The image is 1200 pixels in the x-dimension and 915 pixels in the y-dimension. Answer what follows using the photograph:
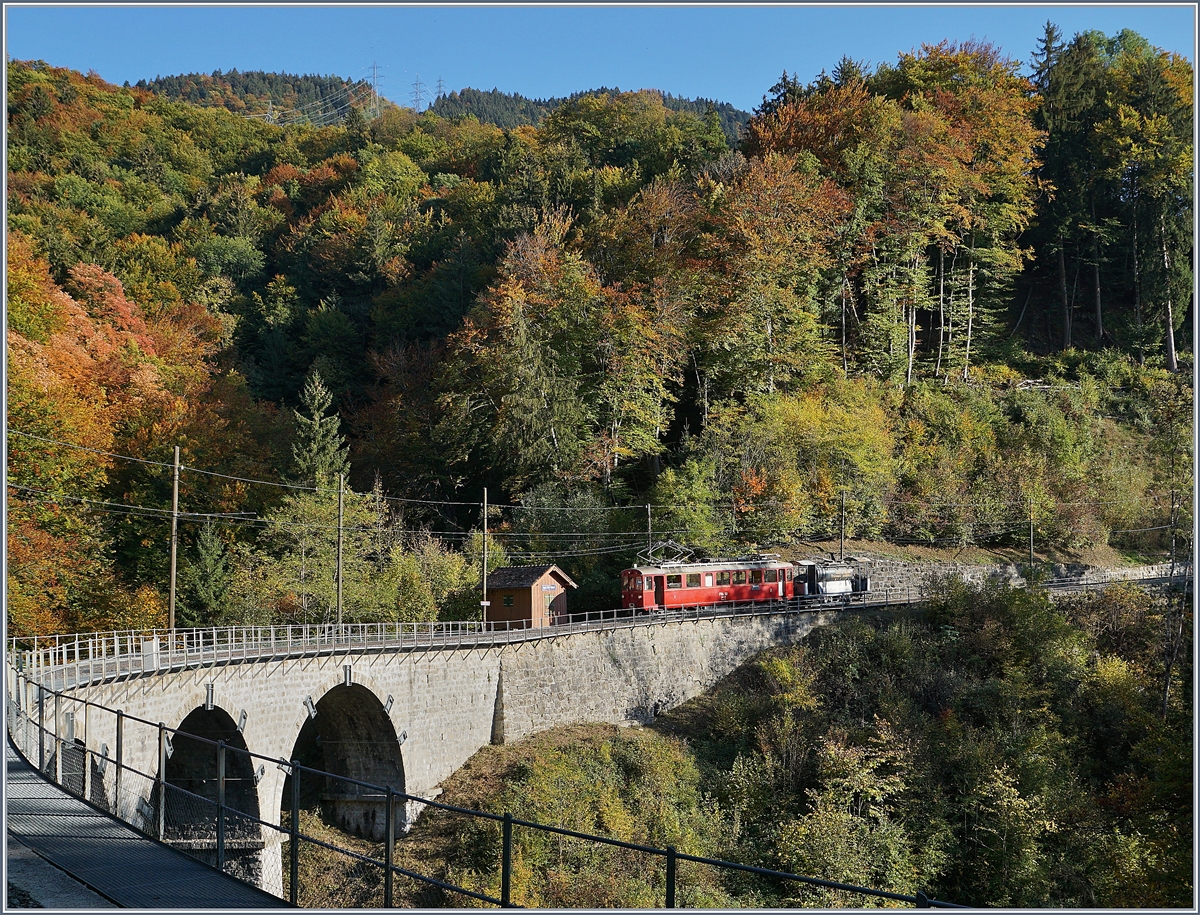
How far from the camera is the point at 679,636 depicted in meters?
39.2

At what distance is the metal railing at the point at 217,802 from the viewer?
9406mm

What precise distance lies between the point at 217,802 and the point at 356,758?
21925 mm

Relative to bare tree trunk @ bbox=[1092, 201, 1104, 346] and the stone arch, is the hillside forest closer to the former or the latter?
bare tree trunk @ bbox=[1092, 201, 1104, 346]

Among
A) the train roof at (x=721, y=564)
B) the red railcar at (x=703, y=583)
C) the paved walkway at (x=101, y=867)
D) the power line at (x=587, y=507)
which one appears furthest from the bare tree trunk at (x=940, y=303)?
the paved walkway at (x=101, y=867)

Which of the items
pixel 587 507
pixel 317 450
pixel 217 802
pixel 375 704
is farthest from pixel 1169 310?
pixel 217 802

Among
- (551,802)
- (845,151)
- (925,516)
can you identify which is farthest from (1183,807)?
(845,151)

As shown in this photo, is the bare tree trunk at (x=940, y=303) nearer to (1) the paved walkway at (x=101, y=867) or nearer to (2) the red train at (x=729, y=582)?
(2) the red train at (x=729, y=582)

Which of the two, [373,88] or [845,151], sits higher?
[373,88]

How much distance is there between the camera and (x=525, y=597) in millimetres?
38625

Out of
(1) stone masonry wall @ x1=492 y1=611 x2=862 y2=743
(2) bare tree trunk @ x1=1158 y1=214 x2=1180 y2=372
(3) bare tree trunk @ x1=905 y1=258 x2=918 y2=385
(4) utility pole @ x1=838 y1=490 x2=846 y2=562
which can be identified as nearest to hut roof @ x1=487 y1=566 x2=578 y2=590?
(1) stone masonry wall @ x1=492 y1=611 x2=862 y2=743

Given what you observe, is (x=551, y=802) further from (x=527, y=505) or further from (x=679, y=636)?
(x=527, y=505)

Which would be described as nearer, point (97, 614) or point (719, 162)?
point (97, 614)

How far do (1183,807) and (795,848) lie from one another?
9.76 meters

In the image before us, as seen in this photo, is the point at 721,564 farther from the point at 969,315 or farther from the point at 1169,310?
the point at 1169,310
